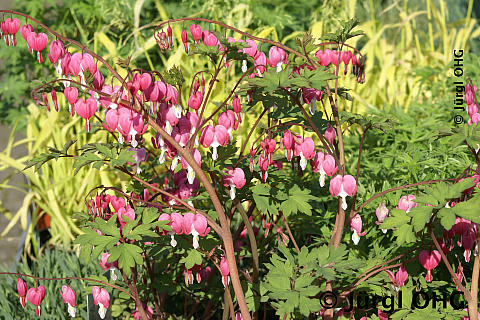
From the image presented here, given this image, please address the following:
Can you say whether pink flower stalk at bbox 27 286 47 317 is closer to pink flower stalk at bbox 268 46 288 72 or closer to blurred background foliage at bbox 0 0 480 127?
pink flower stalk at bbox 268 46 288 72

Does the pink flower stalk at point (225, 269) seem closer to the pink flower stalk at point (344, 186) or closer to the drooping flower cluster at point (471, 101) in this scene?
the pink flower stalk at point (344, 186)

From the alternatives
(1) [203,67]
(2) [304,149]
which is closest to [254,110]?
(1) [203,67]

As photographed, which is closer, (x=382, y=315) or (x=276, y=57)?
(x=276, y=57)

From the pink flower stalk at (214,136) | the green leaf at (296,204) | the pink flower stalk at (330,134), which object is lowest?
the green leaf at (296,204)

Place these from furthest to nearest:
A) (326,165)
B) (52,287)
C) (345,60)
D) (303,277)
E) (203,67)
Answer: (203,67)
(52,287)
(345,60)
(326,165)
(303,277)

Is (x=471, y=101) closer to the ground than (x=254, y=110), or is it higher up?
higher up

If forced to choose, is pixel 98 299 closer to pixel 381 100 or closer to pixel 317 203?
pixel 317 203

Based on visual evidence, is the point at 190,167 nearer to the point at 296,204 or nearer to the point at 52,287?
the point at 296,204

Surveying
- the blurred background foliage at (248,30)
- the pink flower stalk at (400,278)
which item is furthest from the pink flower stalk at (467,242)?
the blurred background foliage at (248,30)

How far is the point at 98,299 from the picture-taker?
5.78ft

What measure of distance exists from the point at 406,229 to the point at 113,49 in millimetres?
2793

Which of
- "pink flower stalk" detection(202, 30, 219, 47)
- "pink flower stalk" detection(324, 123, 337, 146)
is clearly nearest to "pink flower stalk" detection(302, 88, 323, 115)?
"pink flower stalk" detection(324, 123, 337, 146)

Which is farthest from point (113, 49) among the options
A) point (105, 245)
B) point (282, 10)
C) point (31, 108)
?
point (105, 245)

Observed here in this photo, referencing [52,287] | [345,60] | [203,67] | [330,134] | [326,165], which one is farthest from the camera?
[203,67]
